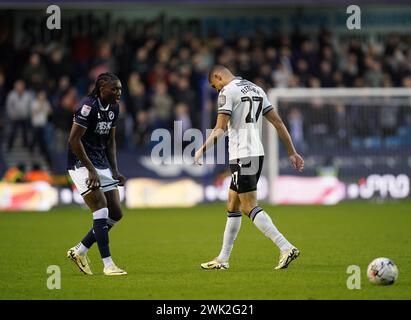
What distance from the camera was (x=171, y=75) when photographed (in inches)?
1050

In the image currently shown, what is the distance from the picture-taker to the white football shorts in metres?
11.9

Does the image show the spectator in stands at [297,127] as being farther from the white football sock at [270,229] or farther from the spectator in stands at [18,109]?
the white football sock at [270,229]

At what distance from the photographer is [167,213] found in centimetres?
2281

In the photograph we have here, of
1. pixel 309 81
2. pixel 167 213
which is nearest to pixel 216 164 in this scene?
pixel 167 213

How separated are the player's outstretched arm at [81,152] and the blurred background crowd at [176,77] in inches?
519

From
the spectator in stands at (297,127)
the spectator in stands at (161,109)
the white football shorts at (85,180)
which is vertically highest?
the spectator in stands at (161,109)

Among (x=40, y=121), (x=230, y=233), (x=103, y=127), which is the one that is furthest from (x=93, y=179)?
(x=40, y=121)

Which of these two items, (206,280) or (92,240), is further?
(92,240)

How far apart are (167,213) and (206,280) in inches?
464

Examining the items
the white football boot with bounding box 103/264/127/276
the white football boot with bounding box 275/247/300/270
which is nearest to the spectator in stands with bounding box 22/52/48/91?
the white football boot with bounding box 103/264/127/276

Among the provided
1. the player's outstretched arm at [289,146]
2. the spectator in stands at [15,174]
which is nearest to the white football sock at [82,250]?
the player's outstretched arm at [289,146]

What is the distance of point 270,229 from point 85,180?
226 centimetres

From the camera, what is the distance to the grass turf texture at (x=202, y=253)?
33.6 feet
